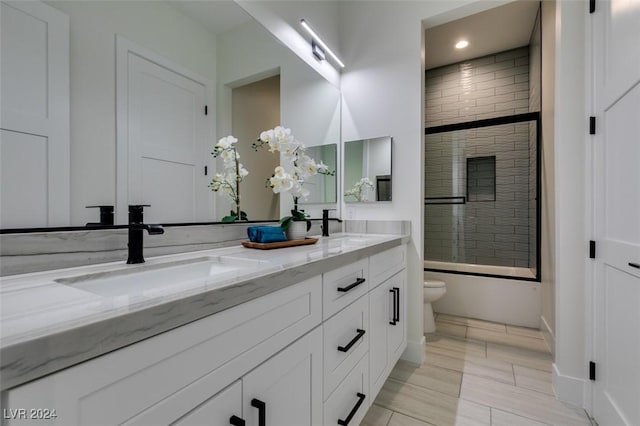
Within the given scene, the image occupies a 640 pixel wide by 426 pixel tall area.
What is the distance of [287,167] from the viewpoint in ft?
5.33

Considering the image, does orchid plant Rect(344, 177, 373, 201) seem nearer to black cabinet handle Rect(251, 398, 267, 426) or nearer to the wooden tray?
the wooden tray

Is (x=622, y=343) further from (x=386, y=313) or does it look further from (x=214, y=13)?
(x=214, y=13)

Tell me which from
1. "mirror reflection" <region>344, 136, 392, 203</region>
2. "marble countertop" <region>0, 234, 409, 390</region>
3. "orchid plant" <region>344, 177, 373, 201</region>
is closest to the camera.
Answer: "marble countertop" <region>0, 234, 409, 390</region>

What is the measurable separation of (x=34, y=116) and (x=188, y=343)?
30.8 inches

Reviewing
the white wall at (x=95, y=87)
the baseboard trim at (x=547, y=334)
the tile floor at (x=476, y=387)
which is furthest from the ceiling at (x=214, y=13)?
the baseboard trim at (x=547, y=334)

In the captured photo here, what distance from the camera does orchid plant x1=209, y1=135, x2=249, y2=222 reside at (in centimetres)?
134

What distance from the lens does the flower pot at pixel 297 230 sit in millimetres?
1510

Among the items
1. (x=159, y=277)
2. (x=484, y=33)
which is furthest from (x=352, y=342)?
(x=484, y=33)

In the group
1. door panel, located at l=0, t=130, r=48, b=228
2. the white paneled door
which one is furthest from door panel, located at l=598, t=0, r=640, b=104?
door panel, located at l=0, t=130, r=48, b=228

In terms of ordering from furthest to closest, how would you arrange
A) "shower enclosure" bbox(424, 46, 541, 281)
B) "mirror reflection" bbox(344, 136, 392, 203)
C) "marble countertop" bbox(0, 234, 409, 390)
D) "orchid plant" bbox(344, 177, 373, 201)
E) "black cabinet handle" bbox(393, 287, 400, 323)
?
"shower enclosure" bbox(424, 46, 541, 281), "orchid plant" bbox(344, 177, 373, 201), "mirror reflection" bbox(344, 136, 392, 203), "black cabinet handle" bbox(393, 287, 400, 323), "marble countertop" bbox(0, 234, 409, 390)

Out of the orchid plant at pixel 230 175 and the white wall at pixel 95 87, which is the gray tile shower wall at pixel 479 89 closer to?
the orchid plant at pixel 230 175

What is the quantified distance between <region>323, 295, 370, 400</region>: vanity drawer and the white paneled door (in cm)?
104

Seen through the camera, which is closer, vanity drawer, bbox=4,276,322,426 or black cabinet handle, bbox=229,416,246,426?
vanity drawer, bbox=4,276,322,426

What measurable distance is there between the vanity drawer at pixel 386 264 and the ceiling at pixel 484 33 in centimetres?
223
